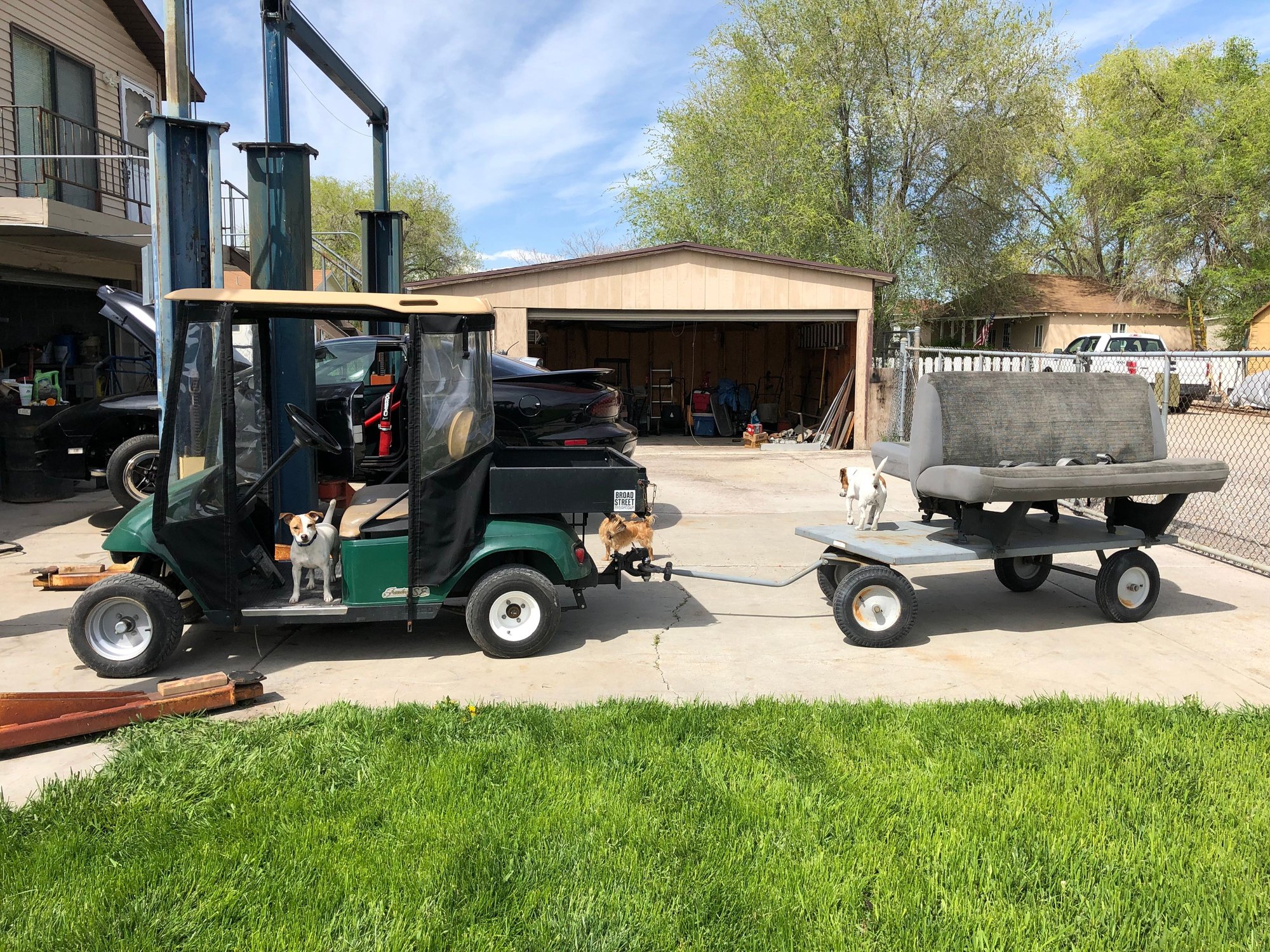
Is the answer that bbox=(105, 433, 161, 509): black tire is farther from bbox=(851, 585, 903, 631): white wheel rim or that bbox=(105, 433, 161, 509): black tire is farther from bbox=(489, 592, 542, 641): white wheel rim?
bbox=(851, 585, 903, 631): white wheel rim

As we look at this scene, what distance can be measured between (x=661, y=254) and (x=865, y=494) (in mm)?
10796

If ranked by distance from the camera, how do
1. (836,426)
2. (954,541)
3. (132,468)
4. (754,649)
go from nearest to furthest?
(754,649), (954,541), (132,468), (836,426)

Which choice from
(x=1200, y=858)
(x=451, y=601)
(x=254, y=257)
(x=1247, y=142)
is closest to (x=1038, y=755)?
(x=1200, y=858)

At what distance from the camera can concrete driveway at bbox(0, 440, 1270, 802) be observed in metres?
5.29

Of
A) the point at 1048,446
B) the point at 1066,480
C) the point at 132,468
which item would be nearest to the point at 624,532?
the point at 1066,480

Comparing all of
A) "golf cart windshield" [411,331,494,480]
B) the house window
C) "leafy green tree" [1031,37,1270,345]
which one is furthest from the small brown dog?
"leafy green tree" [1031,37,1270,345]

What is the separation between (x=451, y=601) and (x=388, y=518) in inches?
25.0

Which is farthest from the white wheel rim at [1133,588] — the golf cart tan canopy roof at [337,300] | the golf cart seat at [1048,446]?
the golf cart tan canopy roof at [337,300]

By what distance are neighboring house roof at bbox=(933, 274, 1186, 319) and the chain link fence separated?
29.6 ft

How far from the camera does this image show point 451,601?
570 cm

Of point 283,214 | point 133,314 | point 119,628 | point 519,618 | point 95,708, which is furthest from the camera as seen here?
point 133,314

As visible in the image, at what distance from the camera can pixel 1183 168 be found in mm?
33062

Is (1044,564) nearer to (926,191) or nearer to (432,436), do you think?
(432,436)

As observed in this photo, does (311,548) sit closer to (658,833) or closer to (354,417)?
(658,833)
